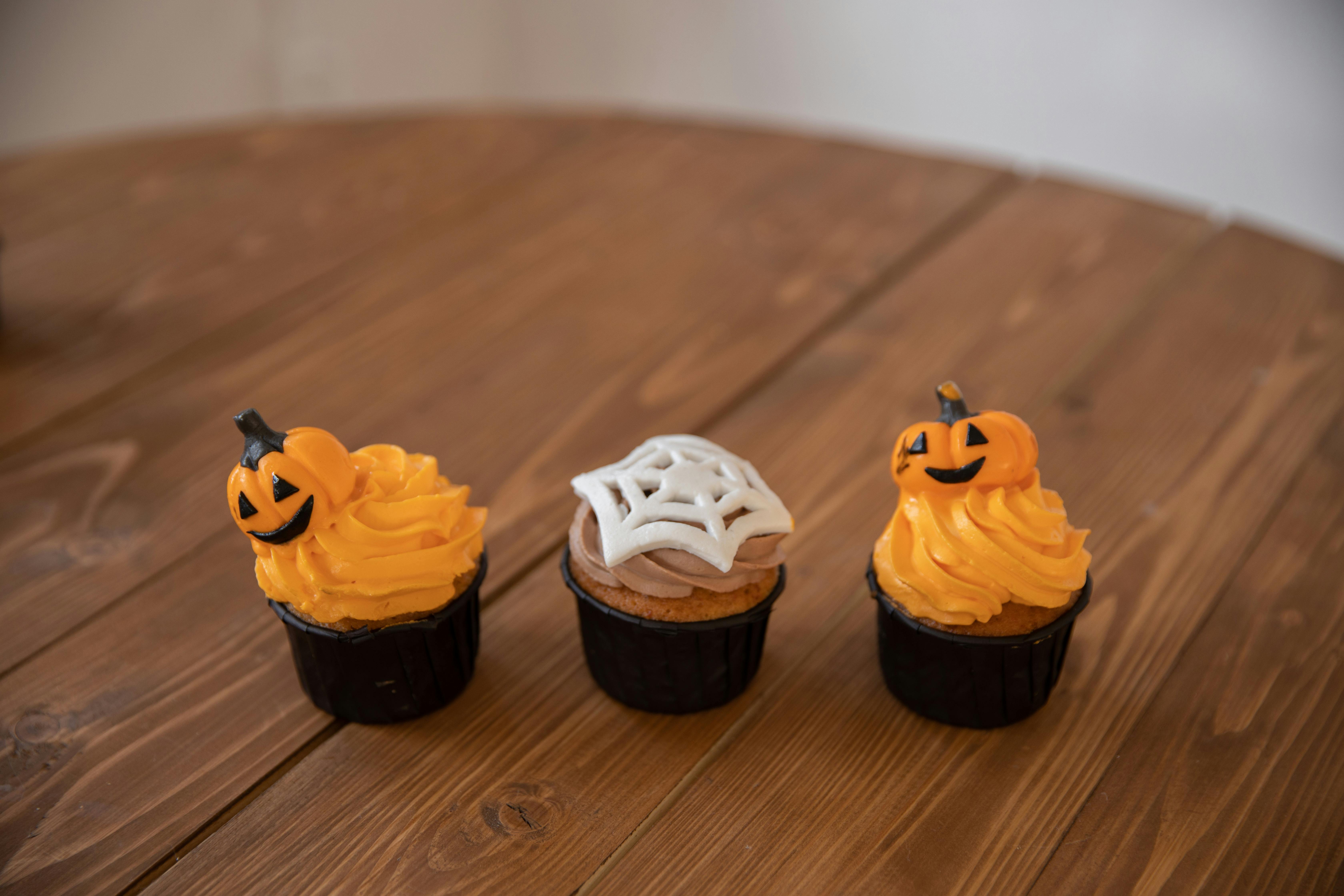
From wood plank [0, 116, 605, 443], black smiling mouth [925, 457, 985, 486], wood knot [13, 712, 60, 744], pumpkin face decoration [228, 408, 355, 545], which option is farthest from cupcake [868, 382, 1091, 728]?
wood plank [0, 116, 605, 443]

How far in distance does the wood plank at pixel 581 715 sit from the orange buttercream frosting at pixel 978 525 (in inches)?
7.2

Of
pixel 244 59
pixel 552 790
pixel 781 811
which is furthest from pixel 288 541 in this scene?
pixel 244 59

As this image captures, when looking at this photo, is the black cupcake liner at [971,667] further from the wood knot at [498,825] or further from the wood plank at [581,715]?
the wood knot at [498,825]

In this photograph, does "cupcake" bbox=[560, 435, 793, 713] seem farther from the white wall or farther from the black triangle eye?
the white wall

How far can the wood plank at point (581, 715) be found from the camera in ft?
2.82

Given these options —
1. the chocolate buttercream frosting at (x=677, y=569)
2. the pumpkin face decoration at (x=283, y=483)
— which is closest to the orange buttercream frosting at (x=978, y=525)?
the chocolate buttercream frosting at (x=677, y=569)

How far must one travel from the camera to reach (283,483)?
0.87 meters

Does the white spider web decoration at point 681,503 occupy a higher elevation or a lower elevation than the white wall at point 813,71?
higher

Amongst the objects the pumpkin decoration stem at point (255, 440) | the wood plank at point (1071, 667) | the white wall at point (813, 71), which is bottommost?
the white wall at point (813, 71)

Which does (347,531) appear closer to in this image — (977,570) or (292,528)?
(292,528)

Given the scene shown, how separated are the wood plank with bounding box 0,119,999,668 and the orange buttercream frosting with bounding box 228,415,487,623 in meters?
0.20

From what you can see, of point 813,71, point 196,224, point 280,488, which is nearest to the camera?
point 280,488

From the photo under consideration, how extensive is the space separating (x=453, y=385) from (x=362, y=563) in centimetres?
53

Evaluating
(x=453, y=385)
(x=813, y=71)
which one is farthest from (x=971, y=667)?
(x=813, y=71)
